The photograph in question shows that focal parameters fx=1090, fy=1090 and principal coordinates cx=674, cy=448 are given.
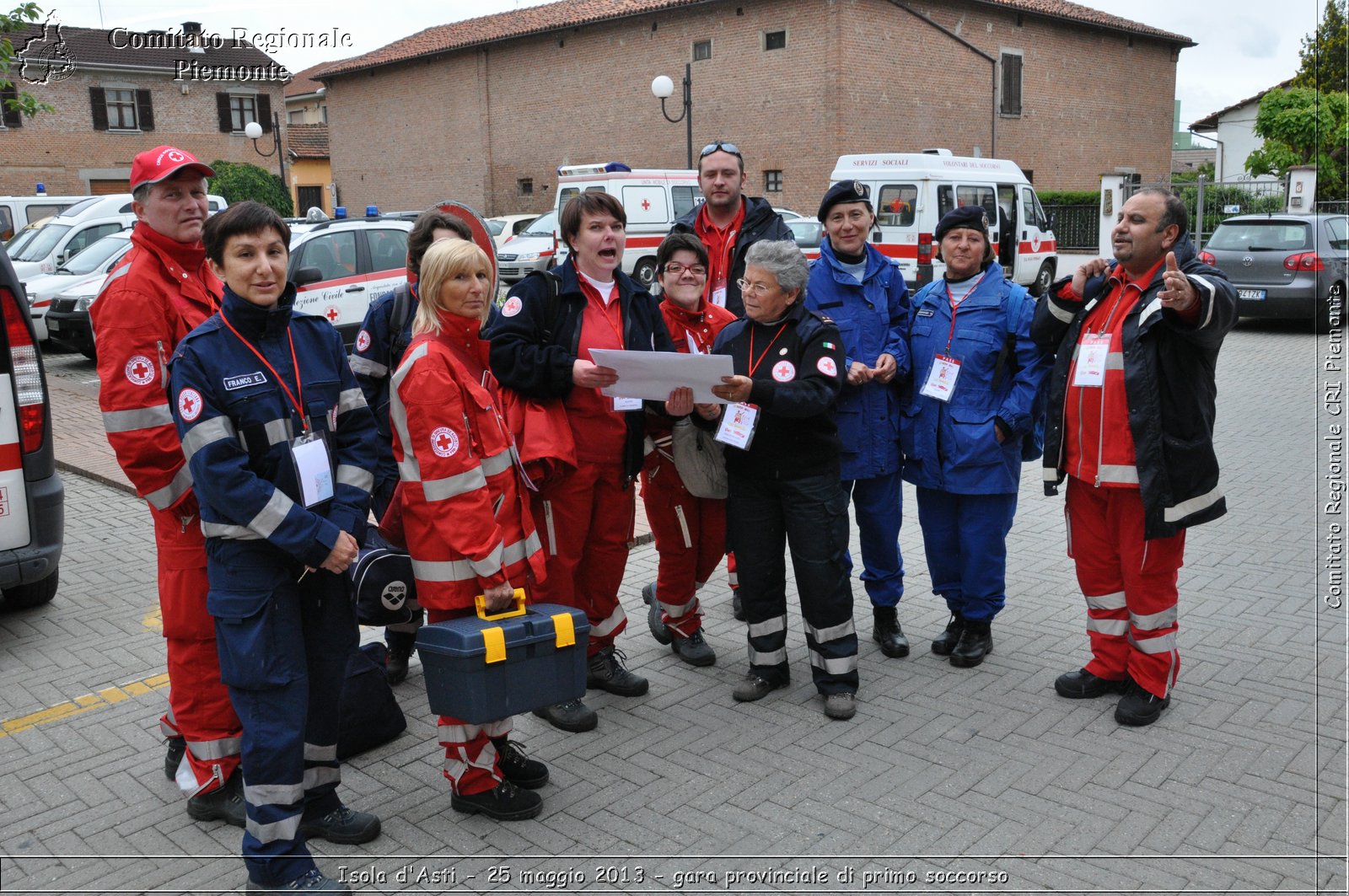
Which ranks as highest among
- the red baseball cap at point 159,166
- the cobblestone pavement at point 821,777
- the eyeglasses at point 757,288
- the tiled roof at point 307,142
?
the tiled roof at point 307,142

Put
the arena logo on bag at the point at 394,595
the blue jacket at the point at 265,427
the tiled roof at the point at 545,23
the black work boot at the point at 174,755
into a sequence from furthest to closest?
the tiled roof at the point at 545,23, the black work boot at the point at 174,755, the arena logo on bag at the point at 394,595, the blue jacket at the point at 265,427

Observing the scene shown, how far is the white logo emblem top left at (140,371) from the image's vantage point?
139 inches

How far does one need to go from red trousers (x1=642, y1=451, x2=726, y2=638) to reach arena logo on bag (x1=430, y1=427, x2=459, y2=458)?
150 cm

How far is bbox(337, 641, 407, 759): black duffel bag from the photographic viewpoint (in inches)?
165

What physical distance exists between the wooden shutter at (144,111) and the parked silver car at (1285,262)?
1695 inches

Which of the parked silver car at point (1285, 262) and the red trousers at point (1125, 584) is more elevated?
the parked silver car at point (1285, 262)

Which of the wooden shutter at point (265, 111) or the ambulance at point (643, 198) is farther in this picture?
the wooden shutter at point (265, 111)

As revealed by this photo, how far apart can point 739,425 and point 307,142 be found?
54.6 m

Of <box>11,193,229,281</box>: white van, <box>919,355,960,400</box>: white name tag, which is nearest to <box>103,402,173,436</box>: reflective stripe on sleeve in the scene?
<box>919,355,960,400</box>: white name tag

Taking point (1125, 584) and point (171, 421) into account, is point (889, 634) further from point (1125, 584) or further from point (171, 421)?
point (171, 421)

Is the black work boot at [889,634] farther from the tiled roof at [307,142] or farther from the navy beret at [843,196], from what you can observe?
the tiled roof at [307,142]

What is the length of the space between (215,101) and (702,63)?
25.3 meters

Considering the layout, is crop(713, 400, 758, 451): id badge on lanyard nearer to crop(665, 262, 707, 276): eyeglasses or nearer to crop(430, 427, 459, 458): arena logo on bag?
crop(665, 262, 707, 276): eyeglasses

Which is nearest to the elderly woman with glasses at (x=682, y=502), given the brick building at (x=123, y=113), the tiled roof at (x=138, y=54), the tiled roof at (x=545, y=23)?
the tiled roof at (x=545, y=23)
